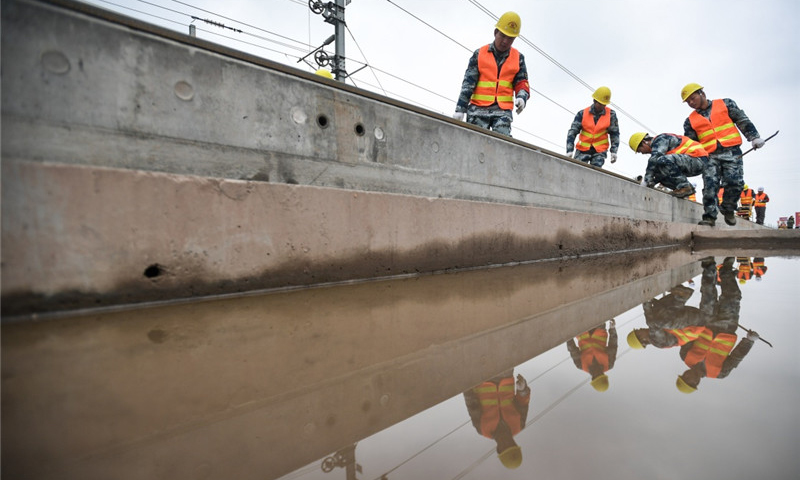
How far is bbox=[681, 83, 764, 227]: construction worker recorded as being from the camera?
5.95 meters

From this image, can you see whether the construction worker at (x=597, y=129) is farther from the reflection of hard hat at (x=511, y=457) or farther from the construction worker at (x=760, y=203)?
the construction worker at (x=760, y=203)

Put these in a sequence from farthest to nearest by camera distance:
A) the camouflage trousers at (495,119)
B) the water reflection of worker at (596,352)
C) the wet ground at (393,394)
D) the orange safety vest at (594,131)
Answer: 1. the orange safety vest at (594,131)
2. the camouflage trousers at (495,119)
3. the water reflection of worker at (596,352)
4. the wet ground at (393,394)

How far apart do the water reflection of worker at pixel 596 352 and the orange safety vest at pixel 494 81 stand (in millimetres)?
3329

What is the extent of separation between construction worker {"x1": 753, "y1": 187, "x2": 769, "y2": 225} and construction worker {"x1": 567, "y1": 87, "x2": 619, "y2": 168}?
14.7m

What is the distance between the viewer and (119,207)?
1.56 meters

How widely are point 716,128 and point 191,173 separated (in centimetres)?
775

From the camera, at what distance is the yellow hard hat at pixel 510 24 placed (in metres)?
4.14

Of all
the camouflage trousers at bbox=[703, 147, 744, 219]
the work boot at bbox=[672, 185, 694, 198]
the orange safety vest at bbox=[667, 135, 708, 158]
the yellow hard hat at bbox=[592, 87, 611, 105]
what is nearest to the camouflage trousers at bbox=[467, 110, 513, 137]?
the yellow hard hat at bbox=[592, 87, 611, 105]

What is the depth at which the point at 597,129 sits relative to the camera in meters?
6.30

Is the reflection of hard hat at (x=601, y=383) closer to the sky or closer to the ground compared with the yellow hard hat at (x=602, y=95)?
closer to the ground

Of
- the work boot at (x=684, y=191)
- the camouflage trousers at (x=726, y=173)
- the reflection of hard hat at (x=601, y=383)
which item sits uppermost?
the camouflage trousers at (x=726, y=173)

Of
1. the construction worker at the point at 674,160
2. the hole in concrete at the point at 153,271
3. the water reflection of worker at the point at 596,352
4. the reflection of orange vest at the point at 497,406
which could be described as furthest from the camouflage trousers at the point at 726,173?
the hole in concrete at the point at 153,271

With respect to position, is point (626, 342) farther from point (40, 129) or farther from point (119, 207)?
point (40, 129)

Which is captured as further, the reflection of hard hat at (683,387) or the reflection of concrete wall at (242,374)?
the reflection of hard hat at (683,387)
